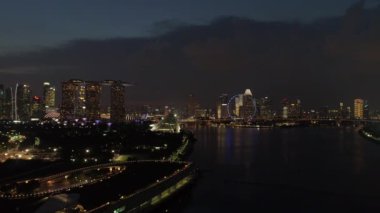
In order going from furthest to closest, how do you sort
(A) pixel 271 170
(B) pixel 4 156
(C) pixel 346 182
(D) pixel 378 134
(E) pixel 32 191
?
(D) pixel 378 134 < (B) pixel 4 156 < (A) pixel 271 170 < (C) pixel 346 182 < (E) pixel 32 191

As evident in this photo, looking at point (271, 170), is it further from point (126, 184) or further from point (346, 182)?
Answer: point (126, 184)

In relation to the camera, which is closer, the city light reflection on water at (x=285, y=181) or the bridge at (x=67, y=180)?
the bridge at (x=67, y=180)

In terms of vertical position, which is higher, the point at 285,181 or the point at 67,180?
the point at 67,180

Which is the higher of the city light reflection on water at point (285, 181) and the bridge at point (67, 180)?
the bridge at point (67, 180)

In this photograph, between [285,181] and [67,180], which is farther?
[285,181]

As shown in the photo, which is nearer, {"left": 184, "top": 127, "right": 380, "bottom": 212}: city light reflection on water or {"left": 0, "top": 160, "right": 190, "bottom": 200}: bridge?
{"left": 0, "top": 160, "right": 190, "bottom": 200}: bridge

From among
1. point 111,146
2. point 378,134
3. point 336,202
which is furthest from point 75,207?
point 378,134

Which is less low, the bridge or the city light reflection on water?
the bridge

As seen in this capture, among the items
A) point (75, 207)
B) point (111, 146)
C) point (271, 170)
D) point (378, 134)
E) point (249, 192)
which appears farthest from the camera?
point (378, 134)

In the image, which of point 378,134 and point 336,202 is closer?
point 336,202
